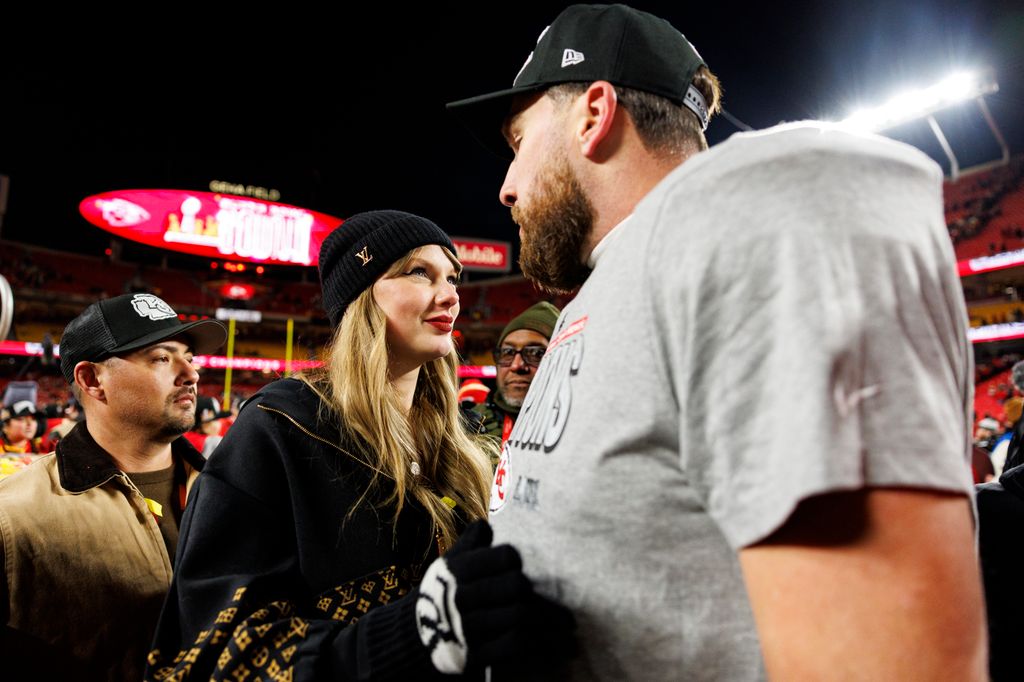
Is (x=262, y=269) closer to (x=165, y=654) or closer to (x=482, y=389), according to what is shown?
(x=482, y=389)

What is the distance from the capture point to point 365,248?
221 centimetres

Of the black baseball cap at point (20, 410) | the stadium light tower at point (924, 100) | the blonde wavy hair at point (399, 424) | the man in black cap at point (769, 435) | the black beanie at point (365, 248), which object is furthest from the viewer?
the stadium light tower at point (924, 100)

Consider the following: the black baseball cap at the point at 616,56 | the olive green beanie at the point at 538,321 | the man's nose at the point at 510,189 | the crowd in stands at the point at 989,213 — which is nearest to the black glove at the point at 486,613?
the man's nose at the point at 510,189

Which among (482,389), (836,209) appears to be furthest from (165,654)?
(482,389)

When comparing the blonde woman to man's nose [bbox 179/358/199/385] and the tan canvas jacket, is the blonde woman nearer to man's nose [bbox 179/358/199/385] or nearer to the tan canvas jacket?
the tan canvas jacket

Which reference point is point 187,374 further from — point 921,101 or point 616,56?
point 921,101

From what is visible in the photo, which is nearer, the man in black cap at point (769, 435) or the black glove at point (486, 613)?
the man in black cap at point (769, 435)

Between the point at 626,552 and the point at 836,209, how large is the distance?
1.64ft

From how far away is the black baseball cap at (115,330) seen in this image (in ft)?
9.73

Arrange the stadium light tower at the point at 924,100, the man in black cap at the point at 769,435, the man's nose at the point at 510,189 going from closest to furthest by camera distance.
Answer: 1. the man in black cap at the point at 769,435
2. the man's nose at the point at 510,189
3. the stadium light tower at the point at 924,100

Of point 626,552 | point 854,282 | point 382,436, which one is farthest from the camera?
point 382,436

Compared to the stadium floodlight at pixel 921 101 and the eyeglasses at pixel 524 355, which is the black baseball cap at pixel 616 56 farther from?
the stadium floodlight at pixel 921 101

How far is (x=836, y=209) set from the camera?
631 millimetres

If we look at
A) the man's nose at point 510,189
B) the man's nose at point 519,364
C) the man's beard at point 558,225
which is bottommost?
the man's nose at point 519,364
